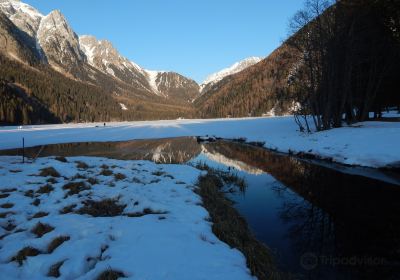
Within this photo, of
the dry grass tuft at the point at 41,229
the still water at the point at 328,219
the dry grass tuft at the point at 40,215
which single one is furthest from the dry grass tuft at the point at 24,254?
the still water at the point at 328,219

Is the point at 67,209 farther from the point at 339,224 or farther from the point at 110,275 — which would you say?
the point at 339,224

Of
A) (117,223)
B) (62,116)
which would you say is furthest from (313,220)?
(62,116)

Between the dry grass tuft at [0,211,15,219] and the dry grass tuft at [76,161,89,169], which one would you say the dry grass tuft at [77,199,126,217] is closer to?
the dry grass tuft at [0,211,15,219]

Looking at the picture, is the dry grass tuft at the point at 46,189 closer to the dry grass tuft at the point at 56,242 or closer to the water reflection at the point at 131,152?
the dry grass tuft at the point at 56,242

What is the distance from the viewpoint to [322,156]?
22.8 metres

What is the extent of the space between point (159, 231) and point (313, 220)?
18.2ft

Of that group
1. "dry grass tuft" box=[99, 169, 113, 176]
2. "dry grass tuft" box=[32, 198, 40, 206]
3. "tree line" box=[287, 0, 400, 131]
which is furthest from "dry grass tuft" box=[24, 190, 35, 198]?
"tree line" box=[287, 0, 400, 131]

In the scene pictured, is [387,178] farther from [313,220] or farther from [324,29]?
[324,29]

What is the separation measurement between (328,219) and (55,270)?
8212 millimetres

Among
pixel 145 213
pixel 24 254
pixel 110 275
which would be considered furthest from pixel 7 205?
pixel 110 275

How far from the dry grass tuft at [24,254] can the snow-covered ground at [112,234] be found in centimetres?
4

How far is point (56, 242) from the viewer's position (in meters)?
6.92

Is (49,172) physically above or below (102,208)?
above

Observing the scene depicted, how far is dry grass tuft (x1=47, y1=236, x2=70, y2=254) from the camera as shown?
22.1 feet
